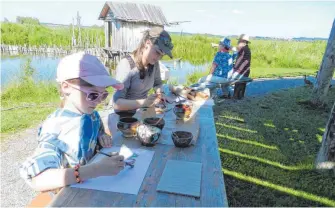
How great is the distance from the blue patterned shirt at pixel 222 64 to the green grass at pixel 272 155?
1.01 metres

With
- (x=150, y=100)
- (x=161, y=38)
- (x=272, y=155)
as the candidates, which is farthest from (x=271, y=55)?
(x=150, y=100)

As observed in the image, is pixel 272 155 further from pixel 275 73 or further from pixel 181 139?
pixel 275 73

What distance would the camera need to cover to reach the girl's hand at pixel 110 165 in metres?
1.37

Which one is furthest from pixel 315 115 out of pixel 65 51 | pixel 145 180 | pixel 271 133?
pixel 65 51

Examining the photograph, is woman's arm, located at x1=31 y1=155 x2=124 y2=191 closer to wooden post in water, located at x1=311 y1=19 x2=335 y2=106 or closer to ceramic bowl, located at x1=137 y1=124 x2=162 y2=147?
ceramic bowl, located at x1=137 y1=124 x2=162 y2=147

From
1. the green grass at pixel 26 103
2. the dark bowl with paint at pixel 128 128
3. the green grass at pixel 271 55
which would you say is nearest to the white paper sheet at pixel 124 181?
the dark bowl with paint at pixel 128 128

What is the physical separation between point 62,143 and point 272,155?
3575 mm

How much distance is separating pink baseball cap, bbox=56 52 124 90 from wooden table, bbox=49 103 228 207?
61 centimetres

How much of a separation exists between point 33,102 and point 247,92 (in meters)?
6.98

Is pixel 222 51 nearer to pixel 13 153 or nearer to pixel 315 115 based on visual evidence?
pixel 315 115

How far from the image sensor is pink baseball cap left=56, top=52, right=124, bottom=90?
4.86 ft

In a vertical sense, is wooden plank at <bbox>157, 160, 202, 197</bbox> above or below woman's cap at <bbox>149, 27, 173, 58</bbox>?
below

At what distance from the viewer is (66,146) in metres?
1.47

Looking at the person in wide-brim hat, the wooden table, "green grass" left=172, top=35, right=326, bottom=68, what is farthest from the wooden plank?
"green grass" left=172, top=35, right=326, bottom=68
